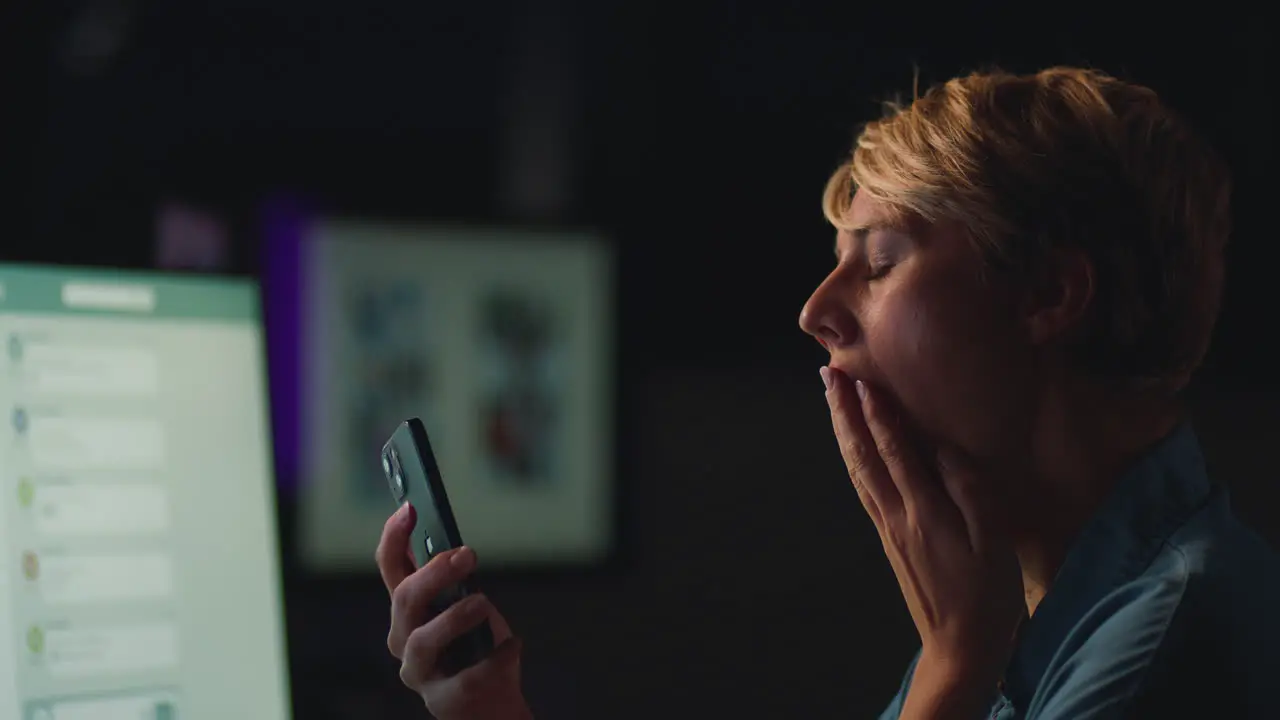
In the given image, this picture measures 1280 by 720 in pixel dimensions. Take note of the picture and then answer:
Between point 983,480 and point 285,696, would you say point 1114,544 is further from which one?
point 285,696

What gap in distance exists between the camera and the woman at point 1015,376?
0.79m

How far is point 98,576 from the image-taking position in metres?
0.74

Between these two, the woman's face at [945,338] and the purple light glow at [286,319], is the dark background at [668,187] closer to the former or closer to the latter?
the purple light glow at [286,319]

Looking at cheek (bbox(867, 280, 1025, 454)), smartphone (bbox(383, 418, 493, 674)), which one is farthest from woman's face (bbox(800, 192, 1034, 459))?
smartphone (bbox(383, 418, 493, 674))

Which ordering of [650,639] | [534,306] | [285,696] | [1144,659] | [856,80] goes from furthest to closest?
[856,80]
[650,639]
[534,306]
[285,696]
[1144,659]

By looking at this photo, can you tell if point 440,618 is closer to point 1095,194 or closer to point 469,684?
point 469,684

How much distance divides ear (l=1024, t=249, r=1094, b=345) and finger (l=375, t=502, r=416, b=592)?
0.44 meters

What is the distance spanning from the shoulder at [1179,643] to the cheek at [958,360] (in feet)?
0.45

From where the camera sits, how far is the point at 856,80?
1768 millimetres

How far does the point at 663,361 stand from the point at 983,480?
837 millimetres

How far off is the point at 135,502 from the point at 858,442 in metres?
0.49

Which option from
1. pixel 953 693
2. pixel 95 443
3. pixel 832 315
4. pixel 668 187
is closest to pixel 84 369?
pixel 95 443

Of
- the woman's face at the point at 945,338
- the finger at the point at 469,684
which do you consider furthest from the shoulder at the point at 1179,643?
the finger at the point at 469,684

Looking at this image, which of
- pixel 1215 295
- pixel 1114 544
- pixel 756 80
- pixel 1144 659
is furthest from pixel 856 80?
pixel 1144 659
